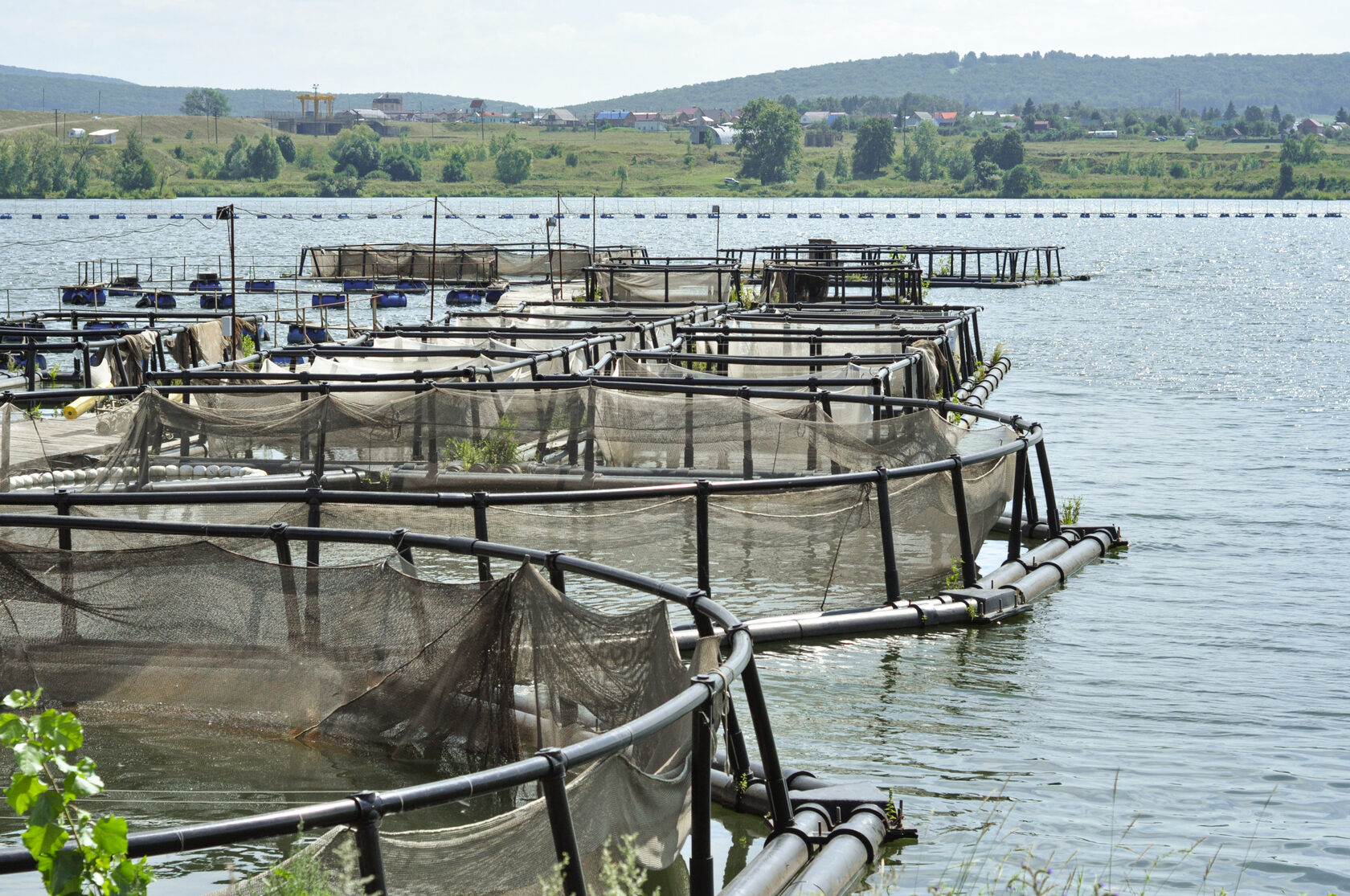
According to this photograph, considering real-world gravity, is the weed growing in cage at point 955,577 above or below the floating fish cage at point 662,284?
below

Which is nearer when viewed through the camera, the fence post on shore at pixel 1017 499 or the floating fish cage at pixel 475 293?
the fence post on shore at pixel 1017 499

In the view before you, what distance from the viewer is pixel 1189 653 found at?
15859mm

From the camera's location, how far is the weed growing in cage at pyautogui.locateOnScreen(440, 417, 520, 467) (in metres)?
19.5

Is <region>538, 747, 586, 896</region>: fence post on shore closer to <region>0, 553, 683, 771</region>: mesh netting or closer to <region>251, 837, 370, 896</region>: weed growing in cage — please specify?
<region>251, 837, 370, 896</region>: weed growing in cage

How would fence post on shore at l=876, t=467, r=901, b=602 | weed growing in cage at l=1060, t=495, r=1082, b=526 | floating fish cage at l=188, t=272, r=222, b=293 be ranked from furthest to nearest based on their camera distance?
1. floating fish cage at l=188, t=272, r=222, b=293
2. weed growing in cage at l=1060, t=495, r=1082, b=526
3. fence post on shore at l=876, t=467, r=901, b=602

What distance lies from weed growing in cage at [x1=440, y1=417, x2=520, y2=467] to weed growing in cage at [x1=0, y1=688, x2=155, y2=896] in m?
14.7

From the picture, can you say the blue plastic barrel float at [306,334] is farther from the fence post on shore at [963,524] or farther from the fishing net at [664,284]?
the fence post on shore at [963,524]

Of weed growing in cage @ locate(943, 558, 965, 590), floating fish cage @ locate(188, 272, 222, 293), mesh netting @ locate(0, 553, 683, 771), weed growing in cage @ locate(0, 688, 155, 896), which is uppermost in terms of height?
weed growing in cage @ locate(0, 688, 155, 896)

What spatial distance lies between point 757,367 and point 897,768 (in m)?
15.4

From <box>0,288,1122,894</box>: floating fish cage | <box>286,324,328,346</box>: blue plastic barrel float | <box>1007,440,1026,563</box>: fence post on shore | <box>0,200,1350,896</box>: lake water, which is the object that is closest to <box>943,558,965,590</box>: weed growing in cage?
<box>0,288,1122,894</box>: floating fish cage

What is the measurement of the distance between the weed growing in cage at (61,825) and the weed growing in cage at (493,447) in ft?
48.3

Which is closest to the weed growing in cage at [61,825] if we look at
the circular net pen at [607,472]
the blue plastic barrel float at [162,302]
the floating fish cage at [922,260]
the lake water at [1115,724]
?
the lake water at [1115,724]

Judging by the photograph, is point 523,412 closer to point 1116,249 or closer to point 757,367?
point 757,367

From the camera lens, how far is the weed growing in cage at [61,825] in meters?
4.55
